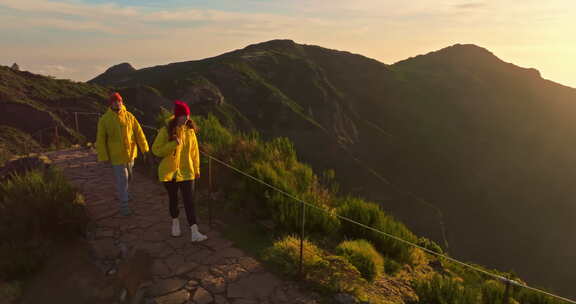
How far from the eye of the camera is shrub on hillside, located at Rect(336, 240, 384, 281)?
175 inches

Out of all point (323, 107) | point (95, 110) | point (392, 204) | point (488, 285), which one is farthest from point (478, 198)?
point (488, 285)

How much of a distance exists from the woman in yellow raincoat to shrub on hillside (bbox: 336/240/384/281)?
1.90 m

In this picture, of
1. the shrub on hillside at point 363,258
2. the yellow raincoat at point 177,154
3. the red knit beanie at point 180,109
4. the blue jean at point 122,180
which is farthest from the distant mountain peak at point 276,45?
the shrub on hillside at point 363,258

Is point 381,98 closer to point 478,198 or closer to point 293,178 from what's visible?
point 478,198

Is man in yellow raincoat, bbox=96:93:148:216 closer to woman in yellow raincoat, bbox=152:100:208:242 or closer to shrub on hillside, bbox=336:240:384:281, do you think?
woman in yellow raincoat, bbox=152:100:208:242

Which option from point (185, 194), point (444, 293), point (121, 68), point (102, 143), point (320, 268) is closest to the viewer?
point (320, 268)

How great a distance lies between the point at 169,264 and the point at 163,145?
1425 millimetres

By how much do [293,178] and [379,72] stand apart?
109 metres

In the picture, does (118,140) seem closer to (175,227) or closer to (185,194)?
(185,194)

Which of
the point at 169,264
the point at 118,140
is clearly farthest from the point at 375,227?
the point at 118,140

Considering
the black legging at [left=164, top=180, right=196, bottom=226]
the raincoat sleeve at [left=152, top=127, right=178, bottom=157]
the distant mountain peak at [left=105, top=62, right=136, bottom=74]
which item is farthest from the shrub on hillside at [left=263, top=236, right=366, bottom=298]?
the distant mountain peak at [left=105, top=62, right=136, bottom=74]

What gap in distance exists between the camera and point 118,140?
5.18 metres

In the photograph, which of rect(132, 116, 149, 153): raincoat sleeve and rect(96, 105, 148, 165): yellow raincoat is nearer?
rect(96, 105, 148, 165): yellow raincoat

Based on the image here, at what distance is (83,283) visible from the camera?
3965 mm
